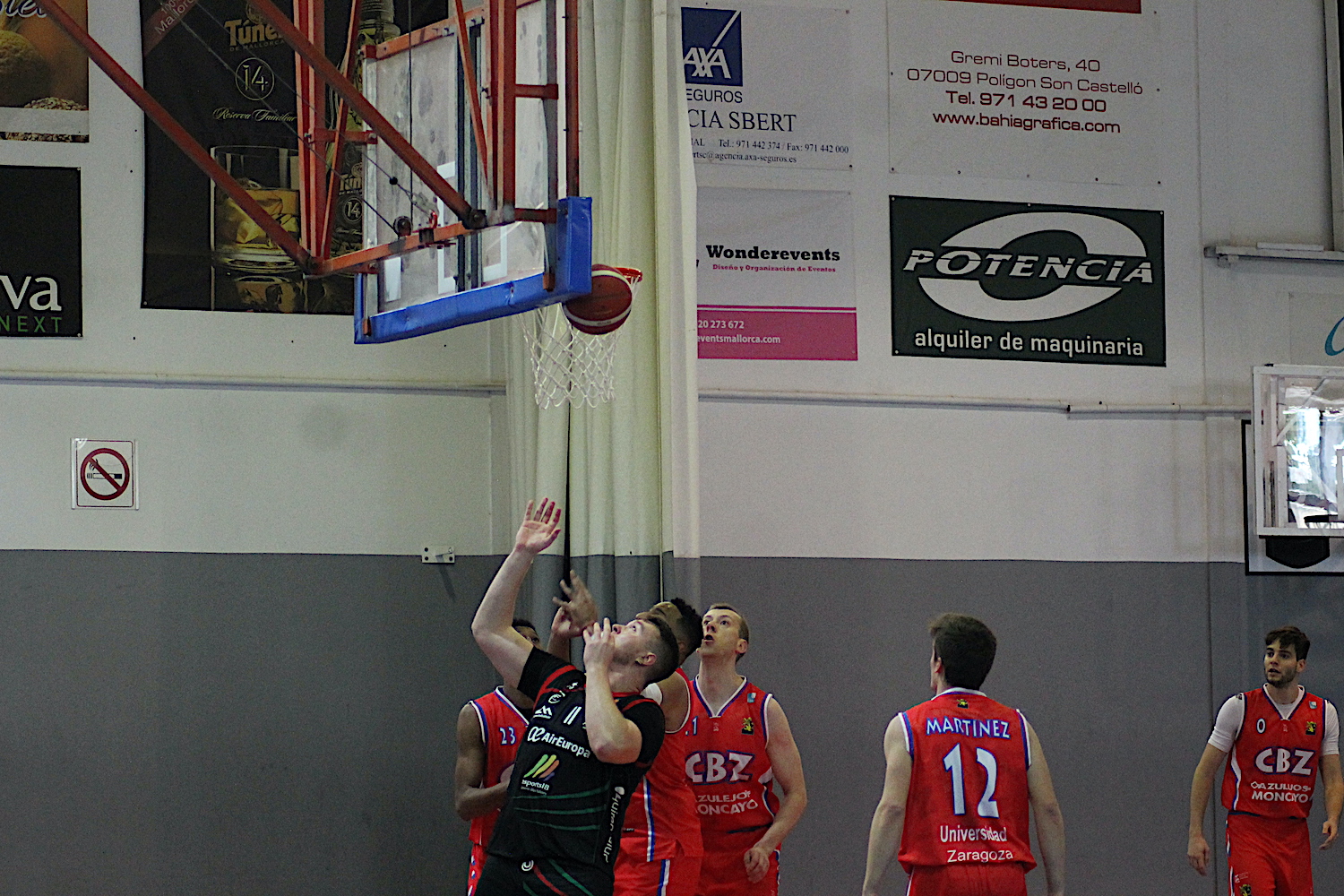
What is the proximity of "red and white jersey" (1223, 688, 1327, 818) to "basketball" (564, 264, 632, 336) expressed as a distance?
15.2 feet

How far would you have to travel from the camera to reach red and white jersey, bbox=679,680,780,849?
658 cm

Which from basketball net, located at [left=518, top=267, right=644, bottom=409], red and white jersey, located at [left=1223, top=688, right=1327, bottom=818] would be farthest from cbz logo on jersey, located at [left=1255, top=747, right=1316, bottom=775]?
basketball net, located at [left=518, top=267, right=644, bottom=409]

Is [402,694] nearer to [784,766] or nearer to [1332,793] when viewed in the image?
[784,766]

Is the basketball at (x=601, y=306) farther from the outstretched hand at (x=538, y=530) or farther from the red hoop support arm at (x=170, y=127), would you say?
the red hoop support arm at (x=170, y=127)

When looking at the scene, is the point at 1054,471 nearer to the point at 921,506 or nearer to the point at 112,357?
the point at 921,506

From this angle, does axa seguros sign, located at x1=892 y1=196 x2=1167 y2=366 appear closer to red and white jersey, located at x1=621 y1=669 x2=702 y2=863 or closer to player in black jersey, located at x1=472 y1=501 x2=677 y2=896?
red and white jersey, located at x1=621 y1=669 x2=702 y2=863

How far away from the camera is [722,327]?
30.5 feet

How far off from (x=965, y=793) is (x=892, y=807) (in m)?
0.28

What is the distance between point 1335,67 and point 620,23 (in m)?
5.42

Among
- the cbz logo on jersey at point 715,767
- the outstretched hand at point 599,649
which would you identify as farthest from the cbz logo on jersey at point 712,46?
the outstretched hand at point 599,649

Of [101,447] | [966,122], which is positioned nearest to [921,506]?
[966,122]

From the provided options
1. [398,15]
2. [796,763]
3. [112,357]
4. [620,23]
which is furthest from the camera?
[398,15]

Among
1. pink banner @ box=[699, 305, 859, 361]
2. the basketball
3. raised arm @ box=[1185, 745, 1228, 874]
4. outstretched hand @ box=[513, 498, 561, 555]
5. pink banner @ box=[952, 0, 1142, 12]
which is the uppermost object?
pink banner @ box=[952, 0, 1142, 12]

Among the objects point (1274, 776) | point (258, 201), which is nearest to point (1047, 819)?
point (1274, 776)
